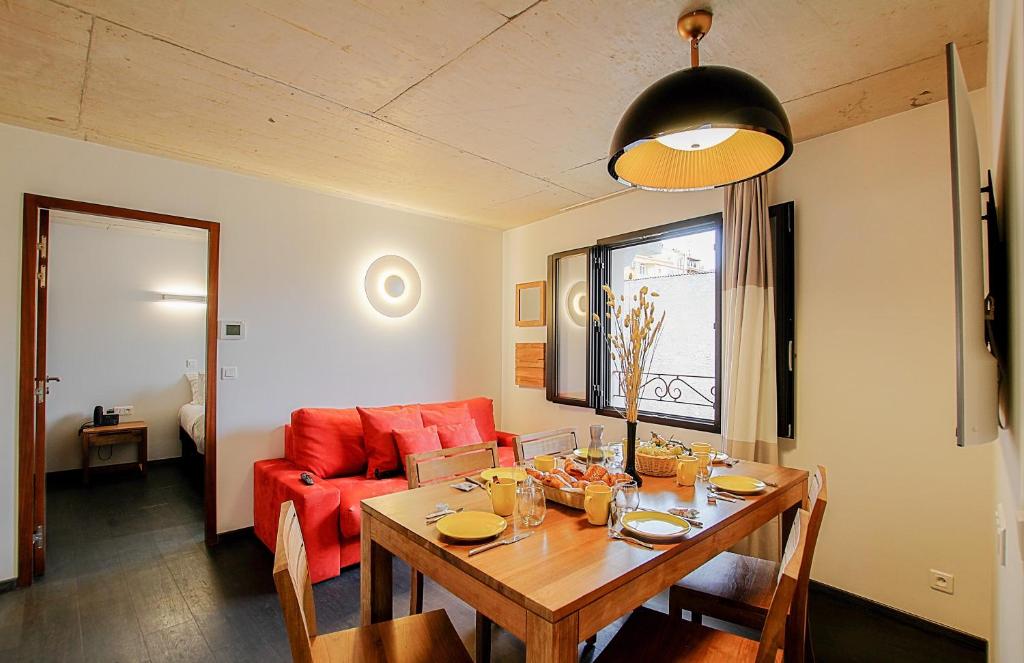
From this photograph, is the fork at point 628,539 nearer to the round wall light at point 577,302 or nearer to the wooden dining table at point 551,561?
the wooden dining table at point 551,561

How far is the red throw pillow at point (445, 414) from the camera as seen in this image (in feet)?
12.7

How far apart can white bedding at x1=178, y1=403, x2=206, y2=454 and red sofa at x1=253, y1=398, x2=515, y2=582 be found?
1.34 m

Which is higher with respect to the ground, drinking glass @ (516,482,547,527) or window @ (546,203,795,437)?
window @ (546,203,795,437)

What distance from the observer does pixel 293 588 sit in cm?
104

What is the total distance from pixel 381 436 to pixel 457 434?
1.97 ft

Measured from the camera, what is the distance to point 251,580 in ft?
9.23

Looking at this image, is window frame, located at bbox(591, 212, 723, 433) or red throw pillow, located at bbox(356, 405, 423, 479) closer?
window frame, located at bbox(591, 212, 723, 433)

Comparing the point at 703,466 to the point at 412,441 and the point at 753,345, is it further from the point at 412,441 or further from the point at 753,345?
the point at 412,441

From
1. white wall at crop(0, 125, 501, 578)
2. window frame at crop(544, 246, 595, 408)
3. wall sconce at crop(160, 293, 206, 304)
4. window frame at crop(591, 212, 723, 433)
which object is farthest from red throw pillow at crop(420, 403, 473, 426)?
wall sconce at crop(160, 293, 206, 304)

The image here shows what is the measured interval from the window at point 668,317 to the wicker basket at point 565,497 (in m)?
1.74

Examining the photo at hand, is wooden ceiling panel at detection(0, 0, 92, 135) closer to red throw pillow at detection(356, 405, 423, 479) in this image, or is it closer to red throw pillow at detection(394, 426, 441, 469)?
red throw pillow at detection(356, 405, 423, 479)

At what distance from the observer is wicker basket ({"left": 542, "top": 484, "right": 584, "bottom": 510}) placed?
1661 millimetres

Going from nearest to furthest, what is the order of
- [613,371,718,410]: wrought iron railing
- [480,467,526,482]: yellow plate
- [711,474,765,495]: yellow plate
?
[711,474,765,495]: yellow plate
[480,467,526,482]: yellow plate
[613,371,718,410]: wrought iron railing

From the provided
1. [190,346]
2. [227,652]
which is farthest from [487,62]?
[190,346]
